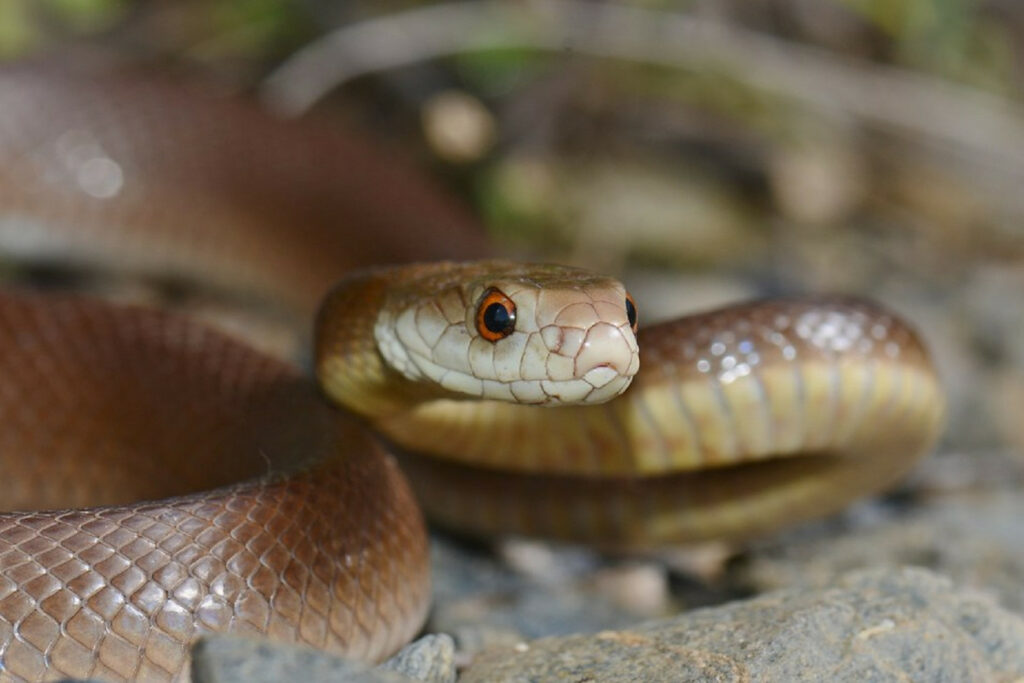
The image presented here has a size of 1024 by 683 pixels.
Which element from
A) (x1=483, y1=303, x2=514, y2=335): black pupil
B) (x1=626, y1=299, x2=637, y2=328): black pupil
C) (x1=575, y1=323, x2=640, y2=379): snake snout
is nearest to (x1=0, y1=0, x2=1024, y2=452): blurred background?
(x1=626, y1=299, x2=637, y2=328): black pupil

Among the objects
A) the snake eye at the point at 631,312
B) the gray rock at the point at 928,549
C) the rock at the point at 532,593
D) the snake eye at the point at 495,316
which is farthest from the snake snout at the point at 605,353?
the gray rock at the point at 928,549

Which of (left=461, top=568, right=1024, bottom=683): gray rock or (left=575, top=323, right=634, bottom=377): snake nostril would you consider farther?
(left=575, top=323, right=634, bottom=377): snake nostril

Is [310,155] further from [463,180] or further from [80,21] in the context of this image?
[80,21]

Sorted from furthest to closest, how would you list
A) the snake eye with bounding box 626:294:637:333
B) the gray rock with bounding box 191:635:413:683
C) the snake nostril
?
1. the snake eye with bounding box 626:294:637:333
2. the snake nostril
3. the gray rock with bounding box 191:635:413:683

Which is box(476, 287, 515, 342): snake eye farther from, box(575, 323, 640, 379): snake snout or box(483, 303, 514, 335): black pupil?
box(575, 323, 640, 379): snake snout

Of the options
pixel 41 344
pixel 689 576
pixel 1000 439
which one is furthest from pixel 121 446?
pixel 1000 439

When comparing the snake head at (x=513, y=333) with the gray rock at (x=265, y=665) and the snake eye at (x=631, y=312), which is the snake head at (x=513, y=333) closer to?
the snake eye at (x=631, y=312)

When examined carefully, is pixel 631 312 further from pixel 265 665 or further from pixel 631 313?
pixel 265 665
